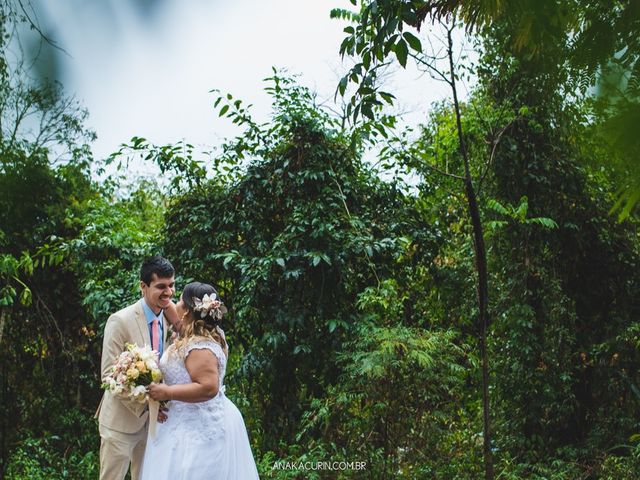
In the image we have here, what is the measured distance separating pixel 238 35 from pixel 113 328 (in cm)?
340

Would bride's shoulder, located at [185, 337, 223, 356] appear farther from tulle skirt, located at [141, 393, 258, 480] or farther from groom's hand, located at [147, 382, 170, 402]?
tulle skirt, located at [141, 393, 258, 480]

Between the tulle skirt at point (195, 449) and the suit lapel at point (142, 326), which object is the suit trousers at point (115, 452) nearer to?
the tulle skirt at point (195, 449)

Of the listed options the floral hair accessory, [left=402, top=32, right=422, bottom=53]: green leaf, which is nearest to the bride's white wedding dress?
the floral hair accessory

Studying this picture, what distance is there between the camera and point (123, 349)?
12.3 feet

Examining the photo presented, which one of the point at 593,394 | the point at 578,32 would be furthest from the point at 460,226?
the point at 578,32

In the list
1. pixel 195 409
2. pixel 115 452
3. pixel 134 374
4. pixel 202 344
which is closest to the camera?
pixel 134 374

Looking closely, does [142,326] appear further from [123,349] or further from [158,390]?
[158,390]

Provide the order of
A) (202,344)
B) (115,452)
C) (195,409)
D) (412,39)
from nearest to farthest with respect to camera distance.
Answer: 1. (412,39)
2. (202,344)
3. (195,409)
4. (115,452)

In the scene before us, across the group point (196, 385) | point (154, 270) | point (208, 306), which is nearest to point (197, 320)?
point (208, 306)

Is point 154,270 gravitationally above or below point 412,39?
below

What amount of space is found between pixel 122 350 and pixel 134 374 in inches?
20.1

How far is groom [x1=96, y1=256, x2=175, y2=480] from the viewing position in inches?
146

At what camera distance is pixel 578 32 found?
716 millimetres

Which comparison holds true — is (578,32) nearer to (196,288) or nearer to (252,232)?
(196,288)
